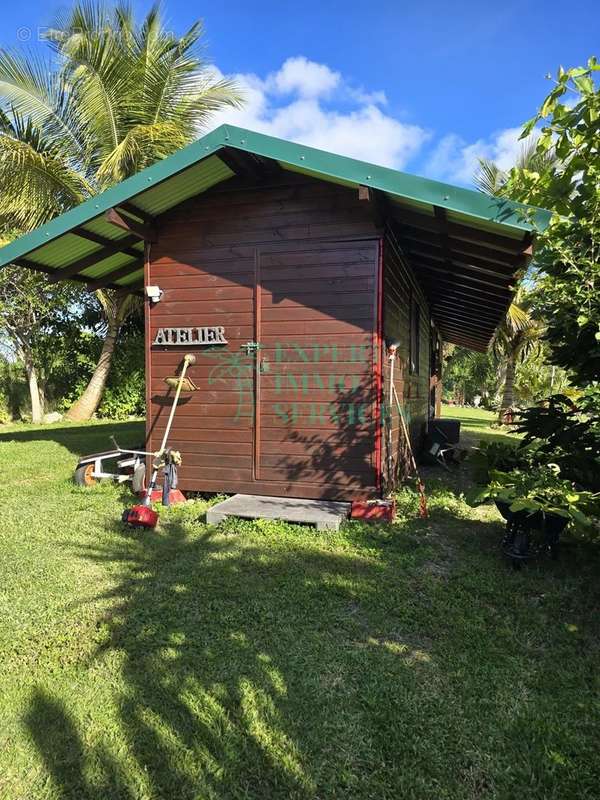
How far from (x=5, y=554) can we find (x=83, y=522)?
3.15 ft

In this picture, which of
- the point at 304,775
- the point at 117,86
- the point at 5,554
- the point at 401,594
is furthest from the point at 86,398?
the point at 304,775

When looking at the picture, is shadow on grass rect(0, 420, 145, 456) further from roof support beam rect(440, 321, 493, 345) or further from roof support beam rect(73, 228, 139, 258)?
roof support beam rect(440, 321, 493, 345)

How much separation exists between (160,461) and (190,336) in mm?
1526

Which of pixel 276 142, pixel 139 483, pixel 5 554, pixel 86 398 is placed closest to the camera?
pixel 5 554

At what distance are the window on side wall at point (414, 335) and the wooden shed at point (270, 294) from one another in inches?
67.4

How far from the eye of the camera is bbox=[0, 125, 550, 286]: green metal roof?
4184mm

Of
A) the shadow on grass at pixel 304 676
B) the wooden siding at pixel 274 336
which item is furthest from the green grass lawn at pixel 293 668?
the wooden siding at pixel 274 336

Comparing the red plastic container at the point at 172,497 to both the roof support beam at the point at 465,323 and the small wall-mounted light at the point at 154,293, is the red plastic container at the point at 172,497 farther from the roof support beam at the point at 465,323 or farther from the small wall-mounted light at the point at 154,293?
the roof support beam at the point at 465,323

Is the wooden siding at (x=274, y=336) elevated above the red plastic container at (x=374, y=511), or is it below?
above

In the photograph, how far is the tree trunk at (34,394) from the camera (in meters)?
15.4

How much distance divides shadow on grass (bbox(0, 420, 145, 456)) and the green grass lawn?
590cm

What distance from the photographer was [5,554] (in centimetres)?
420

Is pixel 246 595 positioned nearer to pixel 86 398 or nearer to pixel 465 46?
pixel 465 46

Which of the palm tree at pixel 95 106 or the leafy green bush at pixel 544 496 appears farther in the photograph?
the palm tree at pixel 95 106
